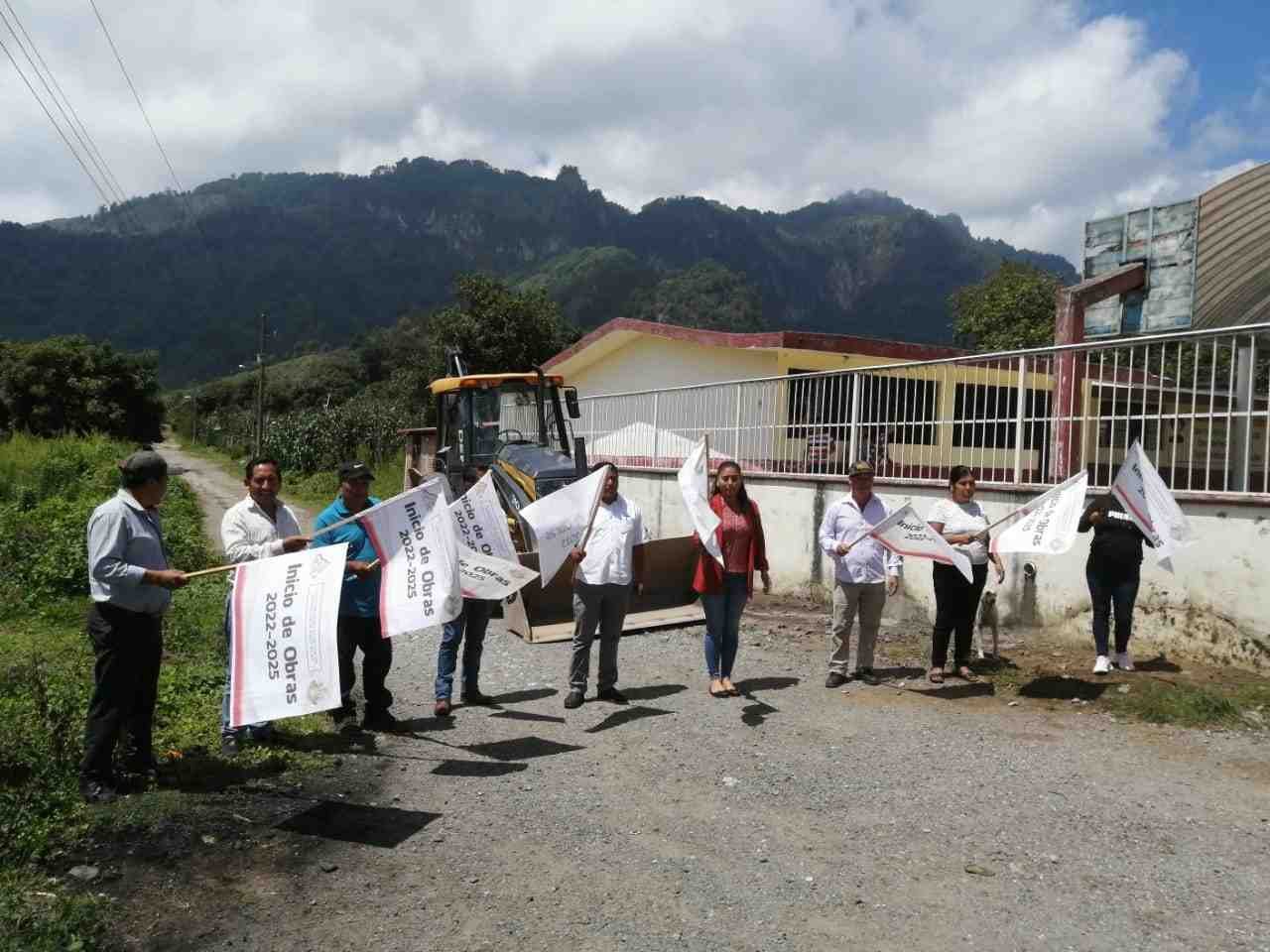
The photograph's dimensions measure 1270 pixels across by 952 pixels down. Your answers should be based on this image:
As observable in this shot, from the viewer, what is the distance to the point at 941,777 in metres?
5.43

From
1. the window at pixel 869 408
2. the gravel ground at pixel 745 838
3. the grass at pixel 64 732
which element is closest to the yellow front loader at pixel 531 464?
the window at pixel 869 408

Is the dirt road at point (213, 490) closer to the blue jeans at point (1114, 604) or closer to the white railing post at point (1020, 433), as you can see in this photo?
the white railing post at point (1020, 433)

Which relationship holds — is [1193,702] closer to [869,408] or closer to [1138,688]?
[1138,688]

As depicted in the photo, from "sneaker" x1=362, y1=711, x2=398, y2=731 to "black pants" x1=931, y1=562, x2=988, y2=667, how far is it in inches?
162

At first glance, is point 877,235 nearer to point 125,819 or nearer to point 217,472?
point 217,472

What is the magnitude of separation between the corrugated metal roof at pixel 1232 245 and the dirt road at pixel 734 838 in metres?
6.54

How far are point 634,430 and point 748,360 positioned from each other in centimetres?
307

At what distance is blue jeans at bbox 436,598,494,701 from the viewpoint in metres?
6.68

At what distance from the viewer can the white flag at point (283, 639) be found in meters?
4.82

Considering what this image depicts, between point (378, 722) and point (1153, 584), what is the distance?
595 cm

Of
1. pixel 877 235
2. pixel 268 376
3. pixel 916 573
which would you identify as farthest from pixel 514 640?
pixel 877 235

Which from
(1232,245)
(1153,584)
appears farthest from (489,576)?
(1232,245)

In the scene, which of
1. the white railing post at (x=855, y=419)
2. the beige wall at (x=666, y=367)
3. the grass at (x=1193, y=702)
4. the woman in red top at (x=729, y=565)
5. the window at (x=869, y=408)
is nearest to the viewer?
the grass at (x=1193, y=702)

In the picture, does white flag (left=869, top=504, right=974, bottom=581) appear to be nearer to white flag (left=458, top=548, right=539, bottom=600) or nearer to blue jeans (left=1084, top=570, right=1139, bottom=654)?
blue jeans (left=1084, top=570, right=1139, bottom=654)
